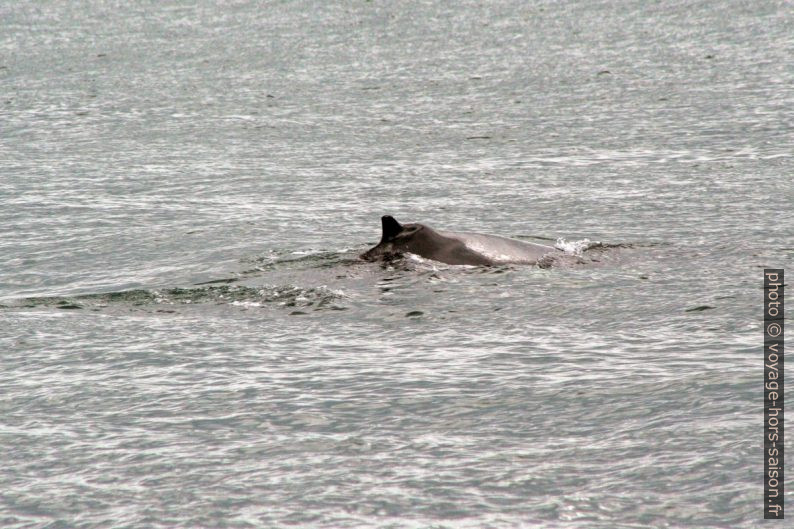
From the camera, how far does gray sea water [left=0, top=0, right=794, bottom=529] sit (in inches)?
235

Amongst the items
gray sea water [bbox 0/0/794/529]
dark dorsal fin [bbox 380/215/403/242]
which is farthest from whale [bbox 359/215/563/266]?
gray sea water [bbox 0/0/794/529]

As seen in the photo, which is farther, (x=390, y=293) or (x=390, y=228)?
(x=390, y=228)

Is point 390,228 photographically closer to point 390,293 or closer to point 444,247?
point 444,247

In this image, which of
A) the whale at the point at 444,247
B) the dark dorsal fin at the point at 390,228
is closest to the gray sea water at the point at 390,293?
the whale at the point at 444,247

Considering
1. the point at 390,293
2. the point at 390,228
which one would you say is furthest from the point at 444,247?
the point at 390,293

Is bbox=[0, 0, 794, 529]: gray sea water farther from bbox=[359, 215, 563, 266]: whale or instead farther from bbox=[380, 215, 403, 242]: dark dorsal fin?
bbox=[380, 215, 403, 242]: dark dorsal fin

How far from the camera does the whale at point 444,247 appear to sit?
9938 millimetres

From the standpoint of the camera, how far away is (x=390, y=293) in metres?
9.34

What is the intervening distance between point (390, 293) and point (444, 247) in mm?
823

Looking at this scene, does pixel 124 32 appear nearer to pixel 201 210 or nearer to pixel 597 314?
pixel 201 210

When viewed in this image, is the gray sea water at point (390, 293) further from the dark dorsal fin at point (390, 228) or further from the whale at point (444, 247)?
the dark dorsal fin at point (390, 228)

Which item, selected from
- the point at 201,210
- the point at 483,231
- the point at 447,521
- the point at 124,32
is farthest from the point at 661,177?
the point at 124,32

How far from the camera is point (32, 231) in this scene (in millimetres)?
12445

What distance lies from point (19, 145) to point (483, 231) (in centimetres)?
812
